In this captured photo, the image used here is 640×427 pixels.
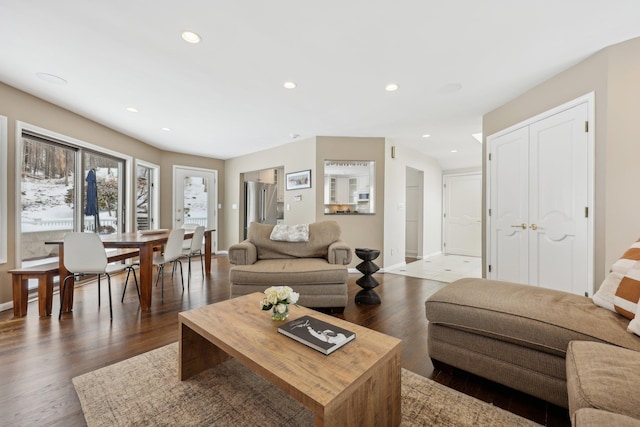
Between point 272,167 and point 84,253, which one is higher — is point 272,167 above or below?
above

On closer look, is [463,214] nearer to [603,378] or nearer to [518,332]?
[518,332]

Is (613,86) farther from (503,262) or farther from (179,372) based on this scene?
(179,372)

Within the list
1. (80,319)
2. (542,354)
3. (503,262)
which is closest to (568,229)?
(503,262)

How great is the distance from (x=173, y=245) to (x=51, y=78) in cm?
202

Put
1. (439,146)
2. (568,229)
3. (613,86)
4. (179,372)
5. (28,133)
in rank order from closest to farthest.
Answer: (179,372), (613,86), (568,229), (28,133), (439,146)

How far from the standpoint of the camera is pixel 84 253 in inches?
93.8

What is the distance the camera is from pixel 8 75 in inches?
97.4

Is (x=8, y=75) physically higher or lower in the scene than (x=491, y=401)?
higher

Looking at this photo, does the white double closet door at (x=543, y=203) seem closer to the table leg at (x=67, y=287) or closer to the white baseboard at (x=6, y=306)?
the table leg at (x=67, y=287)

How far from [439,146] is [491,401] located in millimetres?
4511

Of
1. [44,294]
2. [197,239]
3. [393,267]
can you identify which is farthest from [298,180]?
[44,294]

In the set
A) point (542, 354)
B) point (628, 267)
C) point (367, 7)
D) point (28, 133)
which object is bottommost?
point (542, 354)

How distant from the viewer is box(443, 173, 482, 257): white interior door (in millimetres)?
6023

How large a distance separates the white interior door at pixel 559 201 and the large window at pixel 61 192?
5563 millimetres
